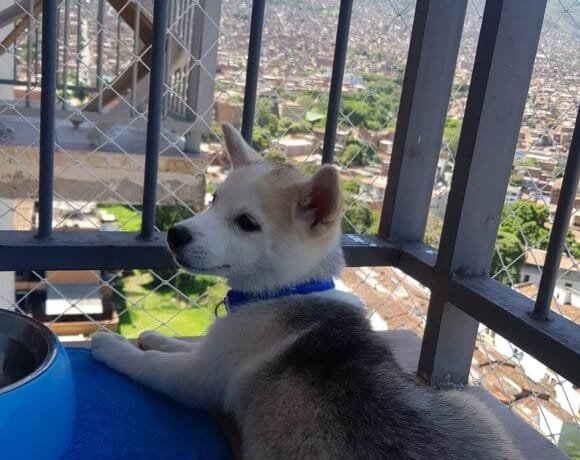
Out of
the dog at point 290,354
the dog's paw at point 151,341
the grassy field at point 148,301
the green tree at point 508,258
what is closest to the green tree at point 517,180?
the green tree at point 508,258

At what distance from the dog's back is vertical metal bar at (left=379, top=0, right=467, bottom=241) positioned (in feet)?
1.70

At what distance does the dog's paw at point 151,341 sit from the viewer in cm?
148

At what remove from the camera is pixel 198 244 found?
1175 millimetres

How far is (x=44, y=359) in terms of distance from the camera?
987mm

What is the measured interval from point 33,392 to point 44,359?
98 mm

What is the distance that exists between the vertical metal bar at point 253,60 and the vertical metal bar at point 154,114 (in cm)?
20

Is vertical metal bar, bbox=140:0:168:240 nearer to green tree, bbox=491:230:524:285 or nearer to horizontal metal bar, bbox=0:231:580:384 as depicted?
horizontal metal bar, bbox=0:231:580:384

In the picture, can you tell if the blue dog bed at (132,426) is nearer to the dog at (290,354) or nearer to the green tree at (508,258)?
the dog at (290,354)

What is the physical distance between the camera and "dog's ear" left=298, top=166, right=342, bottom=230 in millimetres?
1180

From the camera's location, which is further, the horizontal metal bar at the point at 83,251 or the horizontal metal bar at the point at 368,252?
the horizontal metal bar at the point at 368,252

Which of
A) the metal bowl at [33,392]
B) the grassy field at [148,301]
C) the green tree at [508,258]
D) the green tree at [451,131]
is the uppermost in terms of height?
the green tree at [451,131]

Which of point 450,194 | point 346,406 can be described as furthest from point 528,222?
point 346,406

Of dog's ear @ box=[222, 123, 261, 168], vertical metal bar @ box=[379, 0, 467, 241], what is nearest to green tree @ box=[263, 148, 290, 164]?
dog's ear @ box=[222, 123, 261, 168]

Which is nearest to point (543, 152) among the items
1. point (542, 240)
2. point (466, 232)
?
point (542, 240)
